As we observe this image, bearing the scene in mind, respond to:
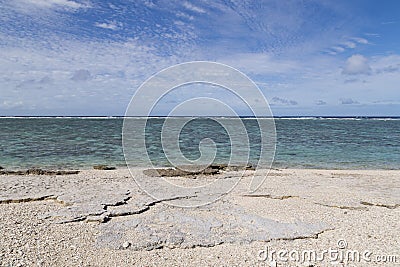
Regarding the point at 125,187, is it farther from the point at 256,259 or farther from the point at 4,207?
the point at 256,259

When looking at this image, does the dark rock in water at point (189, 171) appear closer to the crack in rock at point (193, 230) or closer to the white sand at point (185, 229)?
the white sand at point (185, 229)

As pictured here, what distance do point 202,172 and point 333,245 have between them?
9018 mm

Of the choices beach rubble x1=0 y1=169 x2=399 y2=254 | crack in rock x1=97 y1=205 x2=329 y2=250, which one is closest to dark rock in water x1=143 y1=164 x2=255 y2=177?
beach rubble x1=0 y1=169 x2=399 y2=254

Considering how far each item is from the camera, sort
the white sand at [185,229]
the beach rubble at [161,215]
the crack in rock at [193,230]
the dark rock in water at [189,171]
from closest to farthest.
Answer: the white sand at [185,229], the crack in rock at [193,230], the beach rubble at [161,215], the dark rock in water at [189,171]

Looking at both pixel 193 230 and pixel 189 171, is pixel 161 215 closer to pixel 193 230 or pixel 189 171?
pixel 193 230

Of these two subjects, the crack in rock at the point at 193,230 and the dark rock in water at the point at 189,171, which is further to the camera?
the dark rock in water at the point at 189,171

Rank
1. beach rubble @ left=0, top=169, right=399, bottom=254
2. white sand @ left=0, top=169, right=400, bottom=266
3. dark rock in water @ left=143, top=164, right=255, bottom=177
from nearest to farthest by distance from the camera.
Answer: white sand @ left=0, top=169, right=400, bottom=266 < beach rubble @ left=0, top=169, right=399, bottom=254 < dark rock in water @ left=143, top=164, right=255, bottom=177

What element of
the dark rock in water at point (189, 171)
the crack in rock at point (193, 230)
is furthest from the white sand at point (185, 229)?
the dark rock in water at point (189, 171)

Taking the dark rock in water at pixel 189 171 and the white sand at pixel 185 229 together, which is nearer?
the white sand at pixel 185 229

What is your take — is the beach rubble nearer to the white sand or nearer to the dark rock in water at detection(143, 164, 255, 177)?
the white sand

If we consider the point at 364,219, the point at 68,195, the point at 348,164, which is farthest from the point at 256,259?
the point at 348,164

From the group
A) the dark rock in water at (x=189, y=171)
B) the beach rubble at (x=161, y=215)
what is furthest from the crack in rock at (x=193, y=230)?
the dark rock in water at (x=189, y=171)

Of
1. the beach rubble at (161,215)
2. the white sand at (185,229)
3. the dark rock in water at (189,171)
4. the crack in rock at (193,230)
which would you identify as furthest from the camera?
the dark rock in water at (189,171)

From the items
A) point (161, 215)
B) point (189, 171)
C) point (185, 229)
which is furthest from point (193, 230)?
point (189, 171)
